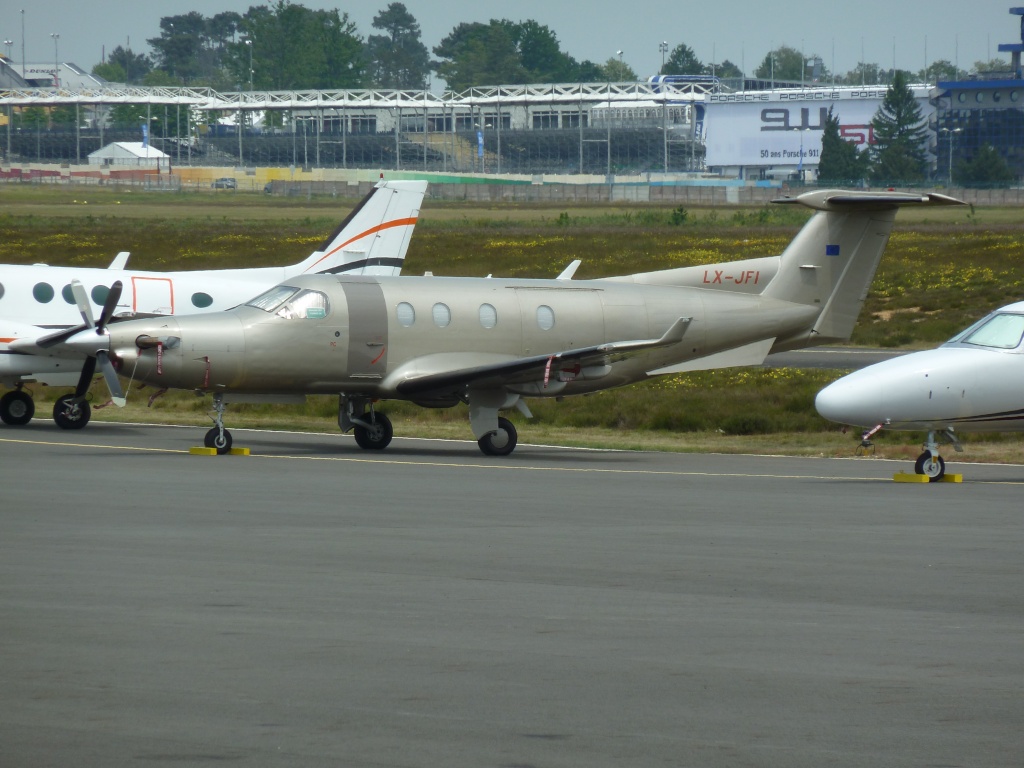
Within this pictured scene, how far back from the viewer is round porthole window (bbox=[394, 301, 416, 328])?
70.1 ft

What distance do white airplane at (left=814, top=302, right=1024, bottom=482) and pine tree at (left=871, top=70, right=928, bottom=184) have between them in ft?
439

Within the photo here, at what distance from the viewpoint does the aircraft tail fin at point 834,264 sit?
22516 mm

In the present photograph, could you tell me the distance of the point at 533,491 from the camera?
1652cm

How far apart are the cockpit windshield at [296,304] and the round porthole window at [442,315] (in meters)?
1.61

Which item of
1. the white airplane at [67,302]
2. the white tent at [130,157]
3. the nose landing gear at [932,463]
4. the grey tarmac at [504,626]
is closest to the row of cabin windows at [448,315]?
the white airplane at [67,302]

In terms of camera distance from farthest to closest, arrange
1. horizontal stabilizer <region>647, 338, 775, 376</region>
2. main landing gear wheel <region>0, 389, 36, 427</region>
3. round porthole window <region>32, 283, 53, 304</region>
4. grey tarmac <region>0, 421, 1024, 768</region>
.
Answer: main landing gear wheel <region>0, 389, 36, 427</region>, round porthole window <region>32, 283, 53, 304</region>, horizontal stabilizer <region>647, 338, 775, 376</region>, grey tarmac <region>0, 421, 1024, 768</region>

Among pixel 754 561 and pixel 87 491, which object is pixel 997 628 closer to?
pixel 754 561

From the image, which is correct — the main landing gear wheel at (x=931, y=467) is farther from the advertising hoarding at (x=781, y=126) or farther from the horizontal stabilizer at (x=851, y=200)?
the advertising hoarding at (x=781, y=126)

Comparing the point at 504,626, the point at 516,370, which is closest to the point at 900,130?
the point at 516,370

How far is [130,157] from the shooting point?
175m

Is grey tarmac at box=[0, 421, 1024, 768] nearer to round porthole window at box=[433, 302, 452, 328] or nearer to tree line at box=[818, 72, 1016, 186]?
round porthole window at box=[433, 302, 452, 328]

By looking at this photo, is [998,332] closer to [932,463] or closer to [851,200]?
[932,463]

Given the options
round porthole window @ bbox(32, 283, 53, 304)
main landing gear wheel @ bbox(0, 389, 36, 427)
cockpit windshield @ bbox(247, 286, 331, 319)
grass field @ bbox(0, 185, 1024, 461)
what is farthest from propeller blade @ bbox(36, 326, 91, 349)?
grass field @ bbox(0, 185, 1024, 461)

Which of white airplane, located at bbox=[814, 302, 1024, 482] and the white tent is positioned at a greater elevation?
the white tent
